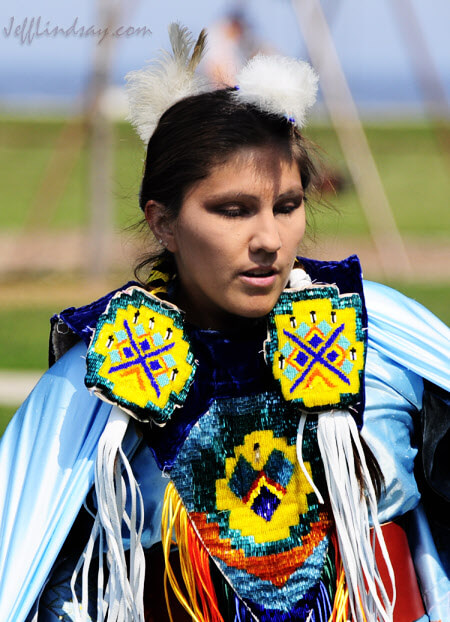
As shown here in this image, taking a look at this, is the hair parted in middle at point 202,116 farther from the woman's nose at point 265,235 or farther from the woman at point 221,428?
the woman's nose at point 265,235

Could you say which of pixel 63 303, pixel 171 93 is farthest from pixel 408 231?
pixel 171 93

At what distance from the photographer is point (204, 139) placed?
204cm

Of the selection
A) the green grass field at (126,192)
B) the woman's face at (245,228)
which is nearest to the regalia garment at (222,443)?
the woman's face at (245,228)

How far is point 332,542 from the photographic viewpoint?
207cm

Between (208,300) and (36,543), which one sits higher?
(208,300)

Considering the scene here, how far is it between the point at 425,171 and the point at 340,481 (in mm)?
18137

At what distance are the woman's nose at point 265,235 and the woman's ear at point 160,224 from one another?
0.24 metres

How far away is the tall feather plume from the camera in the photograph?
2162 millimetres

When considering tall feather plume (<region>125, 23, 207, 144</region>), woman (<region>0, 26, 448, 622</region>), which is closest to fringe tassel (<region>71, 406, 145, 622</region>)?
woman (<region>0, 26, 448, 622</region>)

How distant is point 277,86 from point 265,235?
32cm

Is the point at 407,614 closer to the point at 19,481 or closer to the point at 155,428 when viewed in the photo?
the point at 155,428

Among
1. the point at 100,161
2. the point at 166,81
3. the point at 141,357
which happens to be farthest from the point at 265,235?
the point at 100,161

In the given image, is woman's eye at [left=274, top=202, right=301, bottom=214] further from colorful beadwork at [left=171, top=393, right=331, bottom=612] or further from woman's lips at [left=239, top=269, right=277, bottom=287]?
colorful beadwork at [left=171, top=393, right=331, bottom=612]

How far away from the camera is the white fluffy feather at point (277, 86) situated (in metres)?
2.01
